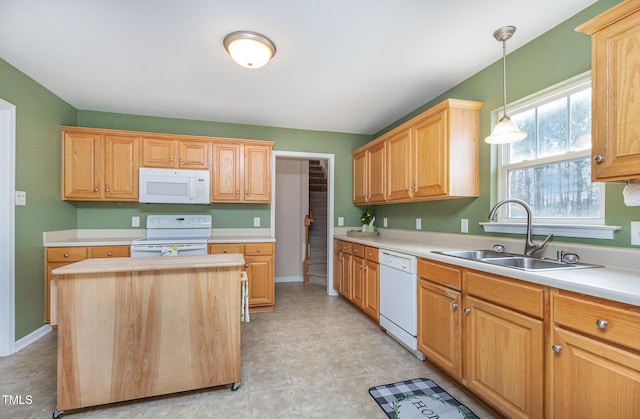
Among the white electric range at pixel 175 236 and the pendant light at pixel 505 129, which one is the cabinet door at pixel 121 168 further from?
the pendant light at pixel 505 129

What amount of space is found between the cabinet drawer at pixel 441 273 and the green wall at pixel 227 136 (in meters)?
2.17

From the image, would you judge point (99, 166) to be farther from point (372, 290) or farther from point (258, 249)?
point (372, 290)

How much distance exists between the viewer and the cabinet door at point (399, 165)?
115 inches

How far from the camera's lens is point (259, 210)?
3996mm

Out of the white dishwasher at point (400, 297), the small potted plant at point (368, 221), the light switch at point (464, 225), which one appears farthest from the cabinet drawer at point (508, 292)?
the small potted plant at point (368, 221)

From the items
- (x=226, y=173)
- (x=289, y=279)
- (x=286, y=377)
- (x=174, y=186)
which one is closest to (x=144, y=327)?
(x=286, y=377)

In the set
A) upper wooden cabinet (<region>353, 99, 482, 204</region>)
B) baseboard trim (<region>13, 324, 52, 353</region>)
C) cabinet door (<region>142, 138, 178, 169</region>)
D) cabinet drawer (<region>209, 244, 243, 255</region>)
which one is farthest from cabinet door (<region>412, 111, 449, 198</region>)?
baseboard trim (<region>13, 324, 52, 353</region>)

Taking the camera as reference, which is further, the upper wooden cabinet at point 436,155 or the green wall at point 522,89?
the upper wooden cabinet at point 436,155

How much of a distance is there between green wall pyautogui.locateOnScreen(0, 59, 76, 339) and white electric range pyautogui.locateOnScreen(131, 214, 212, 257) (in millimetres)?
799

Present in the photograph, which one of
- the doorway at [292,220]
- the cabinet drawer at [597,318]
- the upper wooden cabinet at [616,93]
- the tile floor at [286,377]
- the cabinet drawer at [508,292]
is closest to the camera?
the cabinet drawer at [597,318]

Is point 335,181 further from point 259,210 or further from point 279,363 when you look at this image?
point 279,363

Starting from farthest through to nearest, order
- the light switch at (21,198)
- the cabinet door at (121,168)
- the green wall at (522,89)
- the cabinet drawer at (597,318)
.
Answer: the cabinet door at (121,168) < the light switch at (21,198) < the green wall at (522,89) < the cabinet drawer at (597,318)

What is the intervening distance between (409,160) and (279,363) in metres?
2.21

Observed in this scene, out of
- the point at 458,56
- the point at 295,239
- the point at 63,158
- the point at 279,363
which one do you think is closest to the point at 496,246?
the point at 458,56
